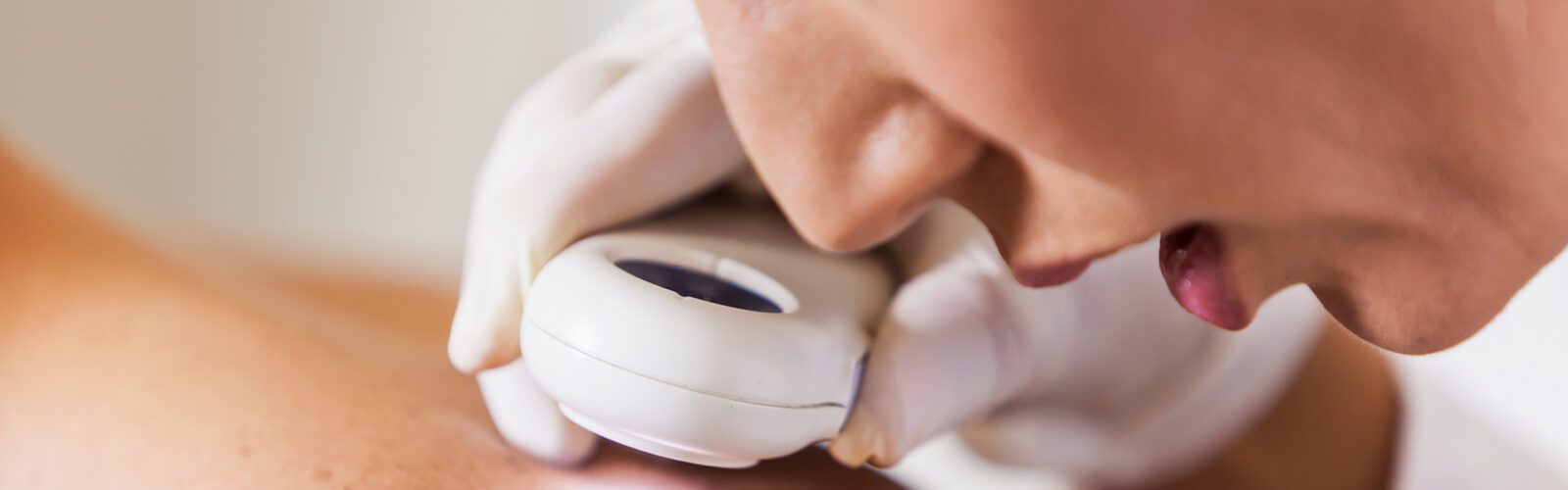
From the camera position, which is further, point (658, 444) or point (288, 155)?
point (288, 155)

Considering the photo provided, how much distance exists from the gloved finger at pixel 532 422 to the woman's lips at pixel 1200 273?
0.51ft

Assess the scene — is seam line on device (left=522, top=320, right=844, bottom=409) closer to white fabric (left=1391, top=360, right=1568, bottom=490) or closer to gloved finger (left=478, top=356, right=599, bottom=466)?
gloved finger (left=478, top=356, right=599, bottom=466)

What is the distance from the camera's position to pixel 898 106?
0.19 m

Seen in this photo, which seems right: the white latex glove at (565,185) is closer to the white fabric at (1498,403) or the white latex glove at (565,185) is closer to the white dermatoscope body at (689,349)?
the white dermatoscope body at (689,349)

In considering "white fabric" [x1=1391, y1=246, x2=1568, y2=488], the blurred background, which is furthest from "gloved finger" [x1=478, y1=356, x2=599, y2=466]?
"white fabric" [x1=1391, y1=246, x2=1568, y2=488]

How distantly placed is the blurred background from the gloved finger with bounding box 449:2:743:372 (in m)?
0.11

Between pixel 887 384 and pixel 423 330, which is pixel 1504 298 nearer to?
pixel 887 384

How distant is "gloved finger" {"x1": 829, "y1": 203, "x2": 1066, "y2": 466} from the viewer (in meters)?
0.31

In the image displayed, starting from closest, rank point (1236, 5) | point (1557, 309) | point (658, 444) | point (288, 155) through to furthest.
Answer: point (1236, 5), point (658, 444), point (1557, 309), point (288, 155)

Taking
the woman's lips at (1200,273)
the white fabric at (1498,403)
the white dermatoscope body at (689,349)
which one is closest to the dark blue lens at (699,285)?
the white dermatoscope body at (689,349)

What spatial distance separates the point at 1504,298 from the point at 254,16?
0.45m

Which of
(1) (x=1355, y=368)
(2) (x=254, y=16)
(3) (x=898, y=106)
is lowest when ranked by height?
(1) (x=1355, y=368)

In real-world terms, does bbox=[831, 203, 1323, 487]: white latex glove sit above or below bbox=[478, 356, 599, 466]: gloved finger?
below

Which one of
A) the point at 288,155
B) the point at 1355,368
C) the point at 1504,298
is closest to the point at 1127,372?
the point at 1355,368
